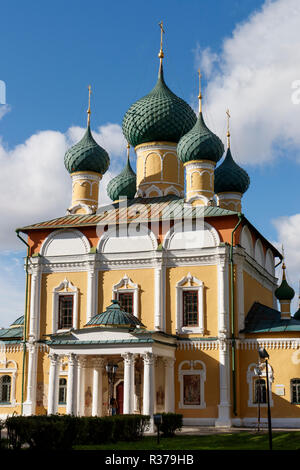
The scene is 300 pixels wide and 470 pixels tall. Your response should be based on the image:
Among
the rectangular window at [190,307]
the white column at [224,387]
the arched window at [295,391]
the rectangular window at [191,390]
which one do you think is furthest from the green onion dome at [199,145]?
the arched window at [295,391]

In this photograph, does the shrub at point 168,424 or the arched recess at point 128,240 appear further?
the arched recess at point 128,240

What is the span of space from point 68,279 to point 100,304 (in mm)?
1579

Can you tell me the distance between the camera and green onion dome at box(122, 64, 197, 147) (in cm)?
2820

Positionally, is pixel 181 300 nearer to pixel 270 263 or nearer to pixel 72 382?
pixel 72 382

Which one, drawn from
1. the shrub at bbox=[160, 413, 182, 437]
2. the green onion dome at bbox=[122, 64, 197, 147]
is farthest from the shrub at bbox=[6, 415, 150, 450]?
the green onion dome at bbox=[122, 64, 197, 147]

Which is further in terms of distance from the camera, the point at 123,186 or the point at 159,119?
the point at 123,186

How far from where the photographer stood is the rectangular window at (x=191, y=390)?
2311 cm

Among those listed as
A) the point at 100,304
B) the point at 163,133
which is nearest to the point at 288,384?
the point at 100,304

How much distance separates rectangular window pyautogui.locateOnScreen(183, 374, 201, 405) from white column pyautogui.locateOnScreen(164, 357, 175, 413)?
691mm

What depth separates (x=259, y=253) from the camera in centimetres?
2744

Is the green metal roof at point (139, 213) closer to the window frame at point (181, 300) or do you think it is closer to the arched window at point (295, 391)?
the window frame at point (181, 300)

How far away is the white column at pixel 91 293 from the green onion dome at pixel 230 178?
724cm

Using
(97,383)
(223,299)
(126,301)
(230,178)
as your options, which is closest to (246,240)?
(223,299)

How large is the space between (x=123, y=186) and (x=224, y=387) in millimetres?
12273
